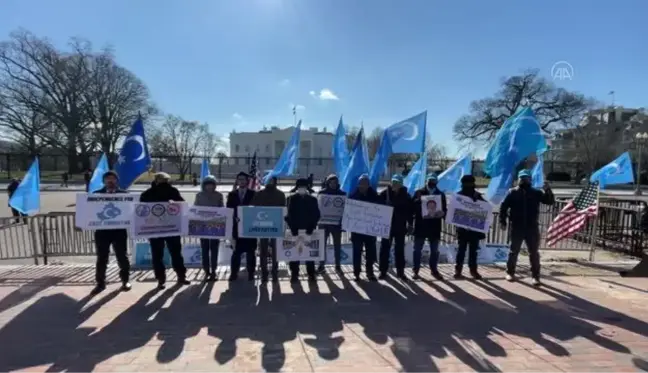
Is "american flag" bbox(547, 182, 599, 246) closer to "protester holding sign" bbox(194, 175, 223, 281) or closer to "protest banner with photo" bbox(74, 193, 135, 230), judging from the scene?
"protester holding sign" bbox(194, 175, 223, 281)

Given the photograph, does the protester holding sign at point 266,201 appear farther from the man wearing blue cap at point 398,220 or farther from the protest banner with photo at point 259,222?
the man wearing blue cap at point 398,220

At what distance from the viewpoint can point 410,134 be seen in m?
8.08

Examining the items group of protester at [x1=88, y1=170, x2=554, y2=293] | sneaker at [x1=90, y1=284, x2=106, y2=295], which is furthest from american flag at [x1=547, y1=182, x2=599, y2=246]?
sneaker at [x1=90, y1=284, x2=106, y2=295]

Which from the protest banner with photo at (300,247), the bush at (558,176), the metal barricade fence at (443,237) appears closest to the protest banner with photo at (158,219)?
the protest banner with photo at (300,247)

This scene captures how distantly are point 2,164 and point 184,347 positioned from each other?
6741 cm

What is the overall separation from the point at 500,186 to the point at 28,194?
907 cm

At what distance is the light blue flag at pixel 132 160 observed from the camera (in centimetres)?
707

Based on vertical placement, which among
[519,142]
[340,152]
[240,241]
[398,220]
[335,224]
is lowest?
[240,241]

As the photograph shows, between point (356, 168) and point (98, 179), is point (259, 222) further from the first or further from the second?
point (98, 179)

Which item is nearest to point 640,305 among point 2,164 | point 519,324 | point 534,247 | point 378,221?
point 534,247

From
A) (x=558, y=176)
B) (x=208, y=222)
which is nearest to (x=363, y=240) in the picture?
(x=208, y=222)

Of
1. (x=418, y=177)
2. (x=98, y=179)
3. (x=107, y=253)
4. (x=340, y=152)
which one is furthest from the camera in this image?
(x=340, y=152)

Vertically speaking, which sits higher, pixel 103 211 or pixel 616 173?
pixel 616 173

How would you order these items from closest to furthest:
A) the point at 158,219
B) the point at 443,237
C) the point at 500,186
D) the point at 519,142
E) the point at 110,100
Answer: the point at 158,219, the point at 519,142, the point at 500,186, the point at 443,237, the point at 110,100
